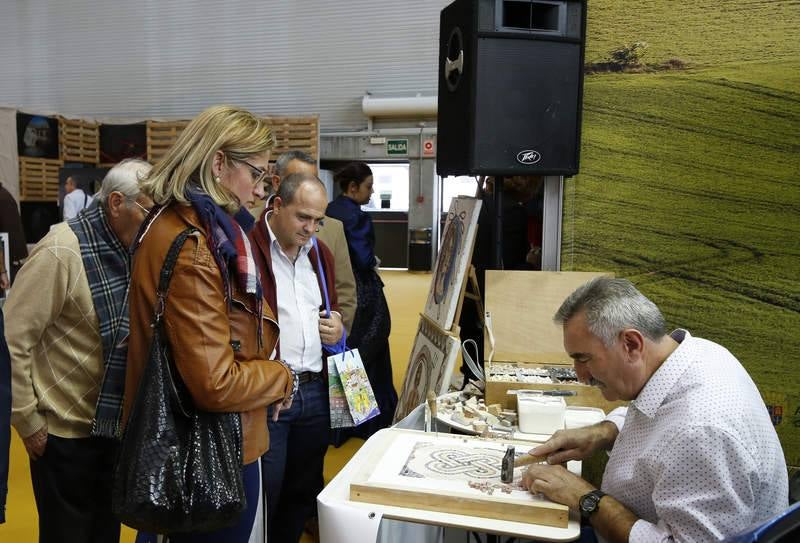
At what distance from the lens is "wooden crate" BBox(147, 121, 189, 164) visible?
36.2ft

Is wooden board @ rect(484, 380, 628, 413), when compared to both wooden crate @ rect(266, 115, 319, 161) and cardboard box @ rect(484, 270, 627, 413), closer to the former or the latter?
cardboard box @ rect(484, 270, 627, 413)

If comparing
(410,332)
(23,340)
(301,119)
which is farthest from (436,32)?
(23,340)

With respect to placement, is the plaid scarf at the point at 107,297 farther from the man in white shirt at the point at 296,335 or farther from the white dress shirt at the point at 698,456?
the white dress shirt at the point at 698,456

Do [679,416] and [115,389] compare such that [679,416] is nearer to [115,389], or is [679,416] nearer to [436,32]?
[115,389]

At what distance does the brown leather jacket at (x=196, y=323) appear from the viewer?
4.61 feet

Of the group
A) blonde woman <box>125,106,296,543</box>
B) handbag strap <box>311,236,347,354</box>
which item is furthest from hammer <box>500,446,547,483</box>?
handbag strap <box>311,236,347,354</box>

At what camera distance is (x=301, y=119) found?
34.4 feet

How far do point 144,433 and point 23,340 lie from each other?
2.32 ft

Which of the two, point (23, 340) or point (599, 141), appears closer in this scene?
point (23, 340)

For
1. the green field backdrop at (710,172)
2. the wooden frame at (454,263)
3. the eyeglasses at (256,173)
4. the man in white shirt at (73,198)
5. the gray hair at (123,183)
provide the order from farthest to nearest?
the man in white shirt at (73,198) < the green field backdrop at (710,172) < the wooden frame at (454,263) < the gray hair at (123,183) < the eyeglasses at (256,173)

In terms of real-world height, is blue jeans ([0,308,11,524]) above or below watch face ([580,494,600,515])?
above

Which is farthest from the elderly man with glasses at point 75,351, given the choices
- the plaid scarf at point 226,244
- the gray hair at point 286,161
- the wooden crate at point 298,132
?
the wooden crate at point 298,132

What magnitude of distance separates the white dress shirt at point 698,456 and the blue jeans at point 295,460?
1.09 meters

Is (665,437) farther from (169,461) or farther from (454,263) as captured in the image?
(454,263)
